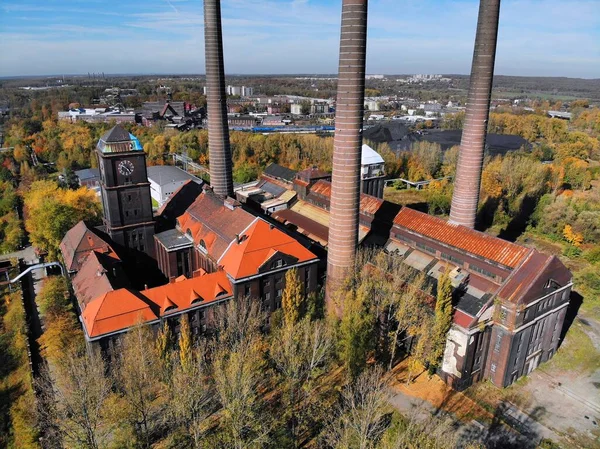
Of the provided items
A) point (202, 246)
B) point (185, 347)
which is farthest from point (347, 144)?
point (185, 347)

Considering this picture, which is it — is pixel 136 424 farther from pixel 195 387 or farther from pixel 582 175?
pixel 582 175

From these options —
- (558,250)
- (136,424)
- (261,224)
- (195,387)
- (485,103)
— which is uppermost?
(485,103)

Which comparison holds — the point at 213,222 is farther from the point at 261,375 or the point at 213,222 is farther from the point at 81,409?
the point at 81,409

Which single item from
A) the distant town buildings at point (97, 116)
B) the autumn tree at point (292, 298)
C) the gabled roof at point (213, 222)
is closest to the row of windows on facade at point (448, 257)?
the autumn tree at point (292, 298)

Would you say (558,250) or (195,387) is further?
(558,250)

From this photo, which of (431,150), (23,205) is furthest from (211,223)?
(431,150)

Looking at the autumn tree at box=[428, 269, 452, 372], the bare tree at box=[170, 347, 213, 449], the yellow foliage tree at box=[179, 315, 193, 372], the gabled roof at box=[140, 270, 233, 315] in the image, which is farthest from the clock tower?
the autumn tree at box=[428, 269, 452, 372]

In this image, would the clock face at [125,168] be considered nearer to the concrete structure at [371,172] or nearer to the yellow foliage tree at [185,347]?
the yellow foliage tree at [185,347]
